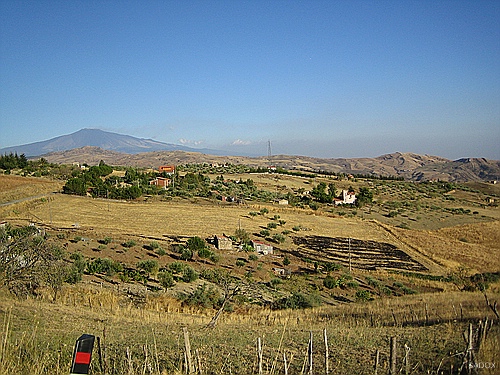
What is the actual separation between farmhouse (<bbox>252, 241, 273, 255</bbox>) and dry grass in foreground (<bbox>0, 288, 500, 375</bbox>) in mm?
Result: 13806

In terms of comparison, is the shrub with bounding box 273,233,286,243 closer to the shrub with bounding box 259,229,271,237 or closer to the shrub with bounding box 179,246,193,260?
the shrub with bounding box 259,229,271,237

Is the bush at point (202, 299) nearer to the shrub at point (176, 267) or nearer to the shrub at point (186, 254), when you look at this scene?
the shrub at point (176, 267)

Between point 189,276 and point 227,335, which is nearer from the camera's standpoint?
point 227,335

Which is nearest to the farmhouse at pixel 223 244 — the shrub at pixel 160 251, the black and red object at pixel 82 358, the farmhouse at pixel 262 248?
the farmhouse at pixel 262 248

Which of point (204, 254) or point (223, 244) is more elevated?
point (204, 254)

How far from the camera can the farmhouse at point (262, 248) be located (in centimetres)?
2947

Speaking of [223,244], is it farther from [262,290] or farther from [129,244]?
[262,290]

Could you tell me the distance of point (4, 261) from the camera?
12156 mm

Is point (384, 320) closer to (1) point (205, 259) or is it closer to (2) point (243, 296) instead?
(2) point (243, 296)

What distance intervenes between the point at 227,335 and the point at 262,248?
65.5ft

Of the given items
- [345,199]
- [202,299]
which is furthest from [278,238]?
[345,199]

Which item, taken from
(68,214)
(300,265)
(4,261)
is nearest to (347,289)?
(300,265)

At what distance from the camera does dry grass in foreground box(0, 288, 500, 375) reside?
267 inches

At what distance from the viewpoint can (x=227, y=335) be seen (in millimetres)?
10008
